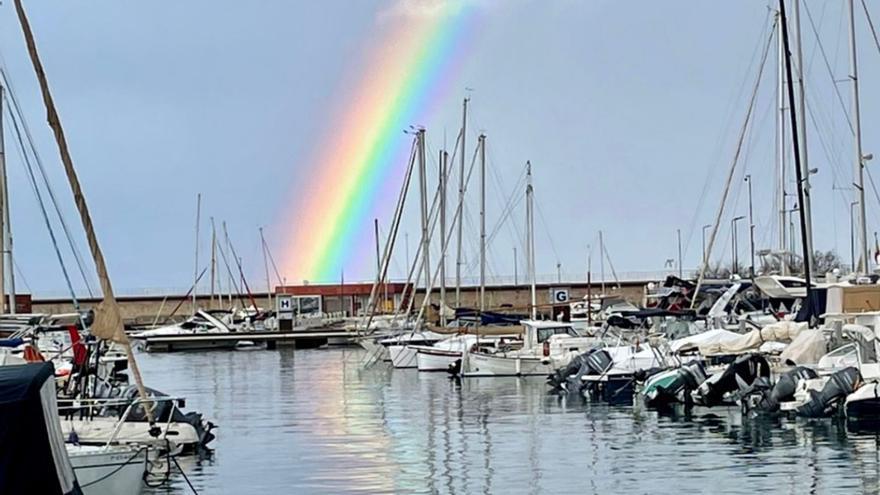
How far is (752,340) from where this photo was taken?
49781 millimetres

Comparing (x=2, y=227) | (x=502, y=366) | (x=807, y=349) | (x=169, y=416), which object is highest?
(x=2, y=227)

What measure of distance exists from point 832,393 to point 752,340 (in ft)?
36.0

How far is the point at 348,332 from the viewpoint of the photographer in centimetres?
11144

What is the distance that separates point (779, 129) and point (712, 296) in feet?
33.5

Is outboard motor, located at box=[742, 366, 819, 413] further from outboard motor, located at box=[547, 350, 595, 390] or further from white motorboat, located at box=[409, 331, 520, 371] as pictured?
white motorboat, located at box=[409, 331, 520, 371]

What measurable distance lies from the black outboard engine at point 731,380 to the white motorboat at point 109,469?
25.2m

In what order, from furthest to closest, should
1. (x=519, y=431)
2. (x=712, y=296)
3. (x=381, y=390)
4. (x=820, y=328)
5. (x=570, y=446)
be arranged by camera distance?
1. (x=712, y=296)
2. (x=381, y=390)
3. (x=820, y=328)
4. (x=519, y=431)
5. (x=570, y=446)

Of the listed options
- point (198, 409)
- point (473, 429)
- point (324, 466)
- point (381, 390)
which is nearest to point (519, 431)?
point (473, 429)

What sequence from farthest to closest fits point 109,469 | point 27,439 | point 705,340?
1. point 705,340
2. point 109,469
3. point 27,439

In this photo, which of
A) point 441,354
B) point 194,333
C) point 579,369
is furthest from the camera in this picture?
point 194,333

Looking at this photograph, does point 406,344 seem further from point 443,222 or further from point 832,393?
point 832,393

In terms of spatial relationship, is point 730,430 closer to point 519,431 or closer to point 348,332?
point 519,431

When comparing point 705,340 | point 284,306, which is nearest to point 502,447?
point 705,340

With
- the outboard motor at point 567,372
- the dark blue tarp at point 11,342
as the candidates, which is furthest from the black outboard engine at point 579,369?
the dark blue tarp at point 11,342
